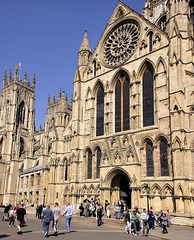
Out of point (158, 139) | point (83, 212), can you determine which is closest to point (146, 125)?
point (158, 139)

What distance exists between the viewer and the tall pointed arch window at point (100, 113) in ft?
103

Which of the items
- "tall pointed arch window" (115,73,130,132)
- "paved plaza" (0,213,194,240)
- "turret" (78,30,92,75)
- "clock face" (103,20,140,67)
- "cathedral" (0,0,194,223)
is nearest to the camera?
"paved plaza" (0,213,194,240)

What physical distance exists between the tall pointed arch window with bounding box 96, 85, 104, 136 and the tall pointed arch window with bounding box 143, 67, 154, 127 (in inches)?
245

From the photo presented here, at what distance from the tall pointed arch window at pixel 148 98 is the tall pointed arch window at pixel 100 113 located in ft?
20.4

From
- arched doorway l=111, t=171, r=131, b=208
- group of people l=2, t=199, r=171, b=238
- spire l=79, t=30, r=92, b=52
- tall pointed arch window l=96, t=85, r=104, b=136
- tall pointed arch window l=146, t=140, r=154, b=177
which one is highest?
spire l=79, t=30, r=92, b=52

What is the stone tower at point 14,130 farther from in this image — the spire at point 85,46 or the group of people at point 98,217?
the group of people at point 98,217

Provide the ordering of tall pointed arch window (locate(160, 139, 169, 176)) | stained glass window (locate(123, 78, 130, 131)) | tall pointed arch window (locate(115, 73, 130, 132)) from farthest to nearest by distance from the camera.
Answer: tall pointed arch window (locate(115, 73, 130, 132)), stained glass window (locate(123, 78, 130, 131)), tall pointed arch window (locate(160, 139, 169, 176))

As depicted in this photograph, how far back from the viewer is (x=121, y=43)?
31703mm

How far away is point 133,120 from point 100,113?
5.84 metres

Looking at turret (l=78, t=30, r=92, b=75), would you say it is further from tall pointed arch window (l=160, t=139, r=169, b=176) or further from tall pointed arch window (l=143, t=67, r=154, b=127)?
tall pointed arch window (l=160, t=139, r=169, b=176)

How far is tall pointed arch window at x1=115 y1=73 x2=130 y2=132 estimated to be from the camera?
28891mm

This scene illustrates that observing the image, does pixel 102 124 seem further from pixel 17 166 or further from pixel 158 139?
pixel 17 166

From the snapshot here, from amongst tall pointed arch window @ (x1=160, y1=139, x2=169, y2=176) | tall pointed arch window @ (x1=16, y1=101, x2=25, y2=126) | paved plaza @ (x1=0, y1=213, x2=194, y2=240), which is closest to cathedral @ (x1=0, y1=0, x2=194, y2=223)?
tall pointed arch window @ (x1=160, y1=139, x2=169, y2=176)

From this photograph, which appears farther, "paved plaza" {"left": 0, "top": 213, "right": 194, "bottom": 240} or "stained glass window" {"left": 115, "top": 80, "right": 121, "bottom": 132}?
"stained glass window" {"left": 115, "top": 80, "right": 121, "bottom": 132}
